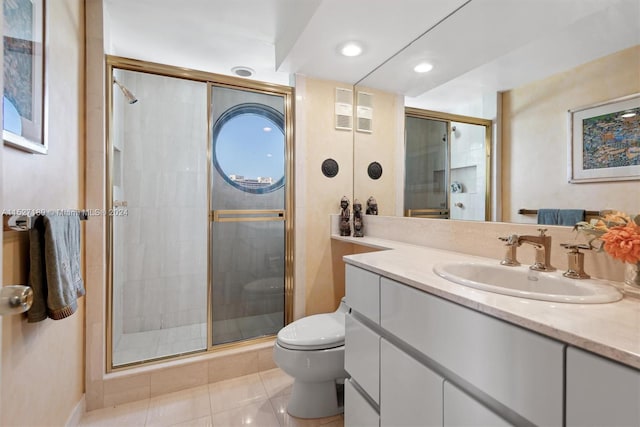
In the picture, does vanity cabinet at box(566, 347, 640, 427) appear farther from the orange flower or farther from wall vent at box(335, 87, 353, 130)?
wall vent at box(335, 87, 353, 130)

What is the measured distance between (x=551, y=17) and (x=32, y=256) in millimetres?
2166

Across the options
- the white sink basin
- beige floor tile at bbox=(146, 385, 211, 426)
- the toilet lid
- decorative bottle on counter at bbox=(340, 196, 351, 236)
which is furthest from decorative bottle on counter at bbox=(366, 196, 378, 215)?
beige floor tile at bbox=(146, 385, 211, 426)

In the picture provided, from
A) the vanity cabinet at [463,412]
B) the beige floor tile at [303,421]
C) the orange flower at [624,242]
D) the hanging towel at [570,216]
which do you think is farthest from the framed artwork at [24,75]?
the hanging towel at [570,216]

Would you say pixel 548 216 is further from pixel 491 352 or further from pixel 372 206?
pixel 372 206

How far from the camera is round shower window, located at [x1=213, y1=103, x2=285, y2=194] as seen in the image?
2230 millimetres

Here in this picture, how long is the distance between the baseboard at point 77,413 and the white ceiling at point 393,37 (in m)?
2.09

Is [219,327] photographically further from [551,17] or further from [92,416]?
[551,17]

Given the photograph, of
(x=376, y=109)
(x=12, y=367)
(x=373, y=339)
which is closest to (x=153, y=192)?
(x=12, y=367)

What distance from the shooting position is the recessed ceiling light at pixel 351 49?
1.85m

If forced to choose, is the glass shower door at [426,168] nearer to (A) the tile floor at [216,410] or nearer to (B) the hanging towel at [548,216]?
(B) the hanging towel at [548,216]

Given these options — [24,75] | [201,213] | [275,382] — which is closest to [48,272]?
[24,75]

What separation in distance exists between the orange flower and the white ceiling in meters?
0.64

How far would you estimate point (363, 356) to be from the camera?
1.26 metres

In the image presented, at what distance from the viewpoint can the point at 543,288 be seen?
40.4 inches
